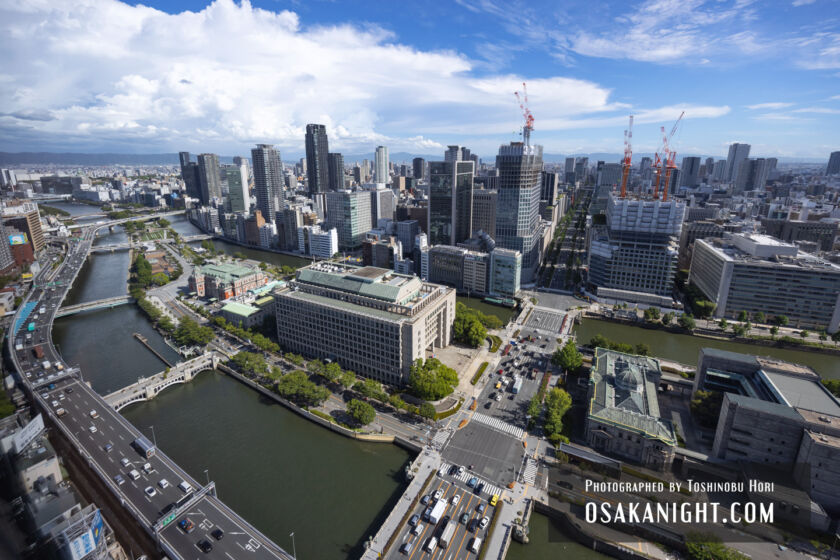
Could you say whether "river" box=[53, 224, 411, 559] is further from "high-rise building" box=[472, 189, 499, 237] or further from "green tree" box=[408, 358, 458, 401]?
"high-rise building" box=[472, 189, 499, 237]

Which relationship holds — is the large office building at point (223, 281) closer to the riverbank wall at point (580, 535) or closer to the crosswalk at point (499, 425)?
the crosswalk at point (499, 425)

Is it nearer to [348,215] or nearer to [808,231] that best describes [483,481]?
[348,215]

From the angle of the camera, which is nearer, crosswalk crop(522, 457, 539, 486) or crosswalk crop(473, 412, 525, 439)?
crosswalk crop(522, 457, 539, 486)

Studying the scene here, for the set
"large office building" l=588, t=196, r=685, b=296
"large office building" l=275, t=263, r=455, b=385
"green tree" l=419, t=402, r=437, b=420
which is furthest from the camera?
"large office building" l=588, t=196, r=685, b=296

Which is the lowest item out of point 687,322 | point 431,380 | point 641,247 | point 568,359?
point 431,380

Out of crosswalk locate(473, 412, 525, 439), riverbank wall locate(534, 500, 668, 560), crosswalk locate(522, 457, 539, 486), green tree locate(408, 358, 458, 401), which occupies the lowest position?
riverbank wall locate(534, 500, 668, 560)

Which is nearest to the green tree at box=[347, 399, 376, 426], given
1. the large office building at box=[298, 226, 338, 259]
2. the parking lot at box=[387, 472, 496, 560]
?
the parking lot at box=[387, 472, 496, 560]

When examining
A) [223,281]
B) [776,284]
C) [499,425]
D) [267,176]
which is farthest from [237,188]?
[776,284]
